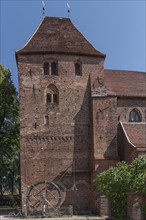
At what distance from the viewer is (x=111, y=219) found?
2370 cm

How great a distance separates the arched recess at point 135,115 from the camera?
3328 centimetres

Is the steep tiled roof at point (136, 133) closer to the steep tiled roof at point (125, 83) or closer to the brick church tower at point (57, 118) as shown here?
the steep tiled roof at point (125, 83)

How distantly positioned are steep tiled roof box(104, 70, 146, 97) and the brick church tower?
2092 mm

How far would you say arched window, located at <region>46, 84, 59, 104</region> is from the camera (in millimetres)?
31984

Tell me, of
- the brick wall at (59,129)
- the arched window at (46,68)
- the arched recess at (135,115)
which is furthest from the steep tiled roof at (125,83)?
the arched window at (46,68)

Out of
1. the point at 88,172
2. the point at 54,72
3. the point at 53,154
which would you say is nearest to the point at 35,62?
the point at 54,72

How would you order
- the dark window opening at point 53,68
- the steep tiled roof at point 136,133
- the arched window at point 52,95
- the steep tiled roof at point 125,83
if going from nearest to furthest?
the steep tiled roof at point 136,133 < the arched window at point 52,95 < the dark window opening at point 53,68 < the steep tiled roof at point 125,83

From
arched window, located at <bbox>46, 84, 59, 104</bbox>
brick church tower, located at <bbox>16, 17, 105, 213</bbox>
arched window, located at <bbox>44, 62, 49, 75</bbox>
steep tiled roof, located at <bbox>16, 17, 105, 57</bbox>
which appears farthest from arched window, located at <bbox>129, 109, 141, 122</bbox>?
arched window, located at <bbox>44, 62, 49, 75</bbox>

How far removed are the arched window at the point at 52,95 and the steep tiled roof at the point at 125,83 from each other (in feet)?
14.5

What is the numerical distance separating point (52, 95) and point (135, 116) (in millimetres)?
7586

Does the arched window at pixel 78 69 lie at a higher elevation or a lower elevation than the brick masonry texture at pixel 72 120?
higher

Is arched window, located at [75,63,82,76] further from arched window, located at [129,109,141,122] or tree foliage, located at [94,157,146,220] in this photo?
tree foliage, located at [94,157,146,220]

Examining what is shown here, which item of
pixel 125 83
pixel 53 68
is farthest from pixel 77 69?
pixel 125 83

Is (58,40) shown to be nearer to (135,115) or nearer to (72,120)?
(72,120)
